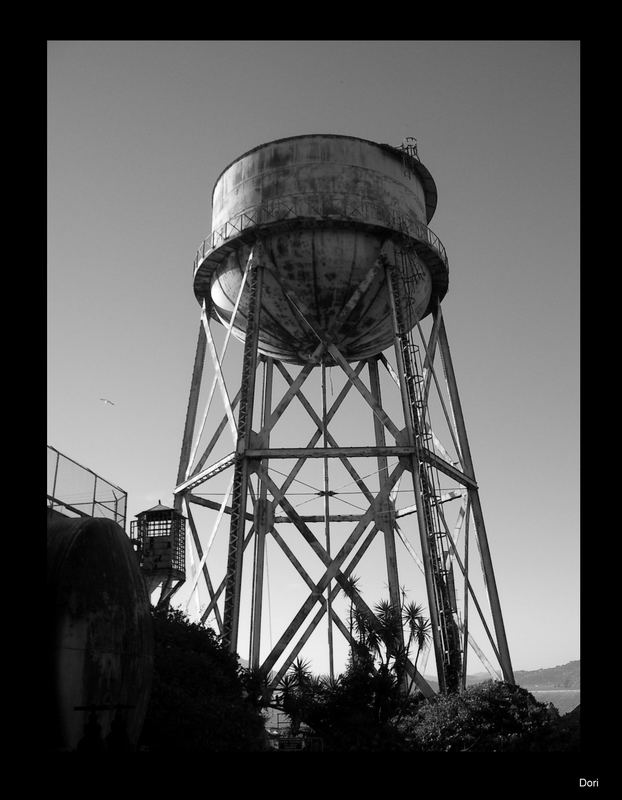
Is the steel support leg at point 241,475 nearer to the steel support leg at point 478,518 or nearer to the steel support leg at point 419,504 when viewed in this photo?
the steel support leg at point 419,504

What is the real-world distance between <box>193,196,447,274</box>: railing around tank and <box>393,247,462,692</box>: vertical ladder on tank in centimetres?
90

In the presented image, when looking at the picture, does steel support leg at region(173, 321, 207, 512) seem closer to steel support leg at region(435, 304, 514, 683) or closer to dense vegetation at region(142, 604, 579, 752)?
dense vegetation at region(142, 604, 579, 752)

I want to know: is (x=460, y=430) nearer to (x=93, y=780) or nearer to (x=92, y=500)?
(x=92, y=500)

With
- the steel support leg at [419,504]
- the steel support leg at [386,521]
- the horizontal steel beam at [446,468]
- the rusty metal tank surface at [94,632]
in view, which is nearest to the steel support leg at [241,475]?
the steel support leg at [419,504]

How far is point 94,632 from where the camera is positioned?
11359mm

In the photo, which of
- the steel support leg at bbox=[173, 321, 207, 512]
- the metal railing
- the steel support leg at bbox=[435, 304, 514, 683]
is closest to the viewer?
the metal railing

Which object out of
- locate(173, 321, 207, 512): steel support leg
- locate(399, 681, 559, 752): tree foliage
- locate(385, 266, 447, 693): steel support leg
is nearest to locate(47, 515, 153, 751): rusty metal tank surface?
locate(399, 681, 559, 752): tree foliage

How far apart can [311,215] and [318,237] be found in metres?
0.65

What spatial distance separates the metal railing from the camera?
14.7 m

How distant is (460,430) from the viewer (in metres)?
25.9

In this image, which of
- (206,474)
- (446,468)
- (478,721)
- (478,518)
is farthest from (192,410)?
(478,721)

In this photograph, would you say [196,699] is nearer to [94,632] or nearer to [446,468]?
A: [94,632]
